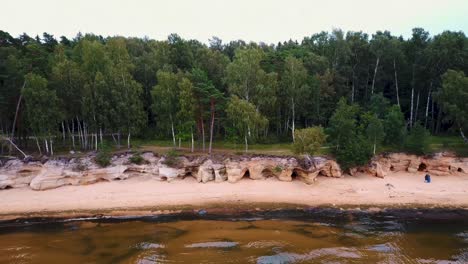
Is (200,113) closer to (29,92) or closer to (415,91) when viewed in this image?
(29,92)

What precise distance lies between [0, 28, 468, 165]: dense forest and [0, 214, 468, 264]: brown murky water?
12.6 meters

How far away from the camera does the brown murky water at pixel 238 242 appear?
20234 millimetres

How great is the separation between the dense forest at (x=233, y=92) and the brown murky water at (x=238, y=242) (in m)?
12.6

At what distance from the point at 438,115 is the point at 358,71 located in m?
14.0

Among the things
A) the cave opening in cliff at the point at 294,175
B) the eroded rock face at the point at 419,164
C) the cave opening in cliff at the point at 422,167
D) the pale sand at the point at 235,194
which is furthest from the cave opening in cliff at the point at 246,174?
the cave opening in cliff at the point at 422,167

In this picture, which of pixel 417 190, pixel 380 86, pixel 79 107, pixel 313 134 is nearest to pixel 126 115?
pixel 79 107

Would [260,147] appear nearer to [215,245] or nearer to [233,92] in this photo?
[233,92]

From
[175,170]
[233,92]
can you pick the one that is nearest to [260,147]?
[233,92]

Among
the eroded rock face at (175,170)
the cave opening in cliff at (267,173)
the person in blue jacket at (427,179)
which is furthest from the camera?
the cave opening in cliff at (267,173)

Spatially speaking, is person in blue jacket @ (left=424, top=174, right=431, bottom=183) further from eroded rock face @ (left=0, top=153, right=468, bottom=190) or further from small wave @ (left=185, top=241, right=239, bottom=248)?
small wave @ (left=185, top=241, right=239, bottom=248)

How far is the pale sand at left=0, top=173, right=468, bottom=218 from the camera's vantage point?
30.4 meters

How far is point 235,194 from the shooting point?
3228 centimetres

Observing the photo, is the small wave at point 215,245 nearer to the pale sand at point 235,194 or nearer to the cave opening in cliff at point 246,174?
the pale sand at point 235,194

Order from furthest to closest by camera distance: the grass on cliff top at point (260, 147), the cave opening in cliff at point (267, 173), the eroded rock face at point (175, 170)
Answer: the grass on cliff top at point (260, 147) → the cave opening in cliff at point (267, 173) → the eroded rock face at point (175, 170)
